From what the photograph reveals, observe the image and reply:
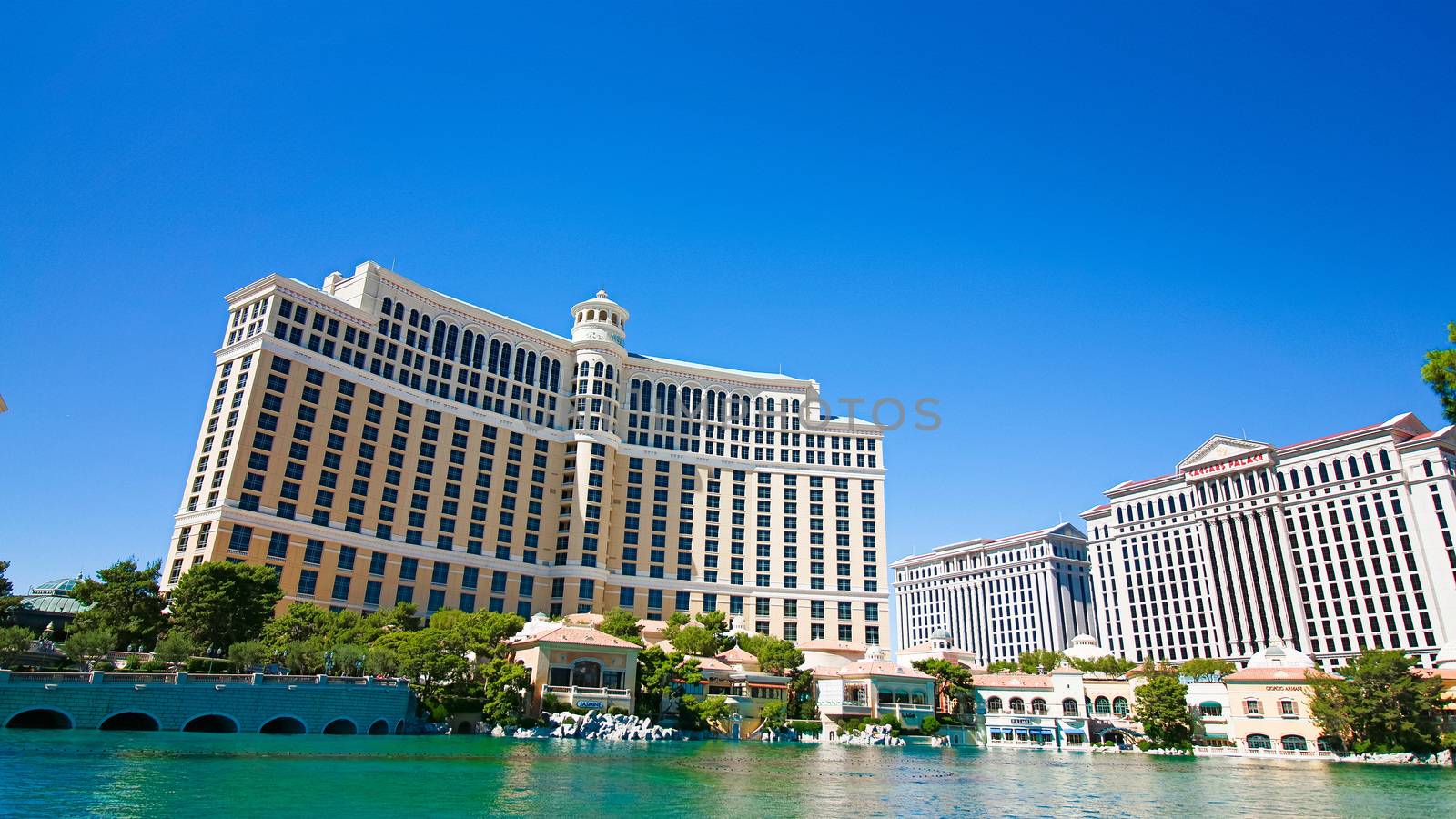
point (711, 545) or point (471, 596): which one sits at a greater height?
point (711, 545)

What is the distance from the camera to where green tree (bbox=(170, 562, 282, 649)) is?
209 ft

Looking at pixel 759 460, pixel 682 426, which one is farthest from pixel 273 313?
pixel 759 460

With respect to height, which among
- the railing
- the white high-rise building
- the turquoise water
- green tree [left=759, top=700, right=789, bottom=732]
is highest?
the white high-rise building

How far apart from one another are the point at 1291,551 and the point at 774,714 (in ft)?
272

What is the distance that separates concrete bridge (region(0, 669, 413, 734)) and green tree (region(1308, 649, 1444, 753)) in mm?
64769

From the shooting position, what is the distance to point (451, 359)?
102250mm

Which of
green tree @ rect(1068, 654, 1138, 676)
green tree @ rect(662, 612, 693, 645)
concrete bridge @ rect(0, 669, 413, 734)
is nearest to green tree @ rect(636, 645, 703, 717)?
green tree @ rect(662, 612, 693, 645)

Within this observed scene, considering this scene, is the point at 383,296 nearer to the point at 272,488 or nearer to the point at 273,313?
the point at 273,313

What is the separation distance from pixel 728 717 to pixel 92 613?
49.0m

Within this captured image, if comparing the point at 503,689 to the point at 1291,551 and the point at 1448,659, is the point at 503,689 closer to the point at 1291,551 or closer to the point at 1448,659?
the point at 1448,659

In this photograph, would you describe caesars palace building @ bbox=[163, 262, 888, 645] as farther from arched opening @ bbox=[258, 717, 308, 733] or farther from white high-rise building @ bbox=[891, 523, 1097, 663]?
white high-rise building @ bbox=[891, 523, 1097, 663]

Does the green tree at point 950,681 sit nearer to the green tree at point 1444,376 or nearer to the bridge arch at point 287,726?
the bridge arch at point 287,726

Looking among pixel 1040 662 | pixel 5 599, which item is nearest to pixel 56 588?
pixel 5 599

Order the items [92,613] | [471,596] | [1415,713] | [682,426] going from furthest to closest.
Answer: [682,426] < [471,596] < [92,613] < [1415,713]
